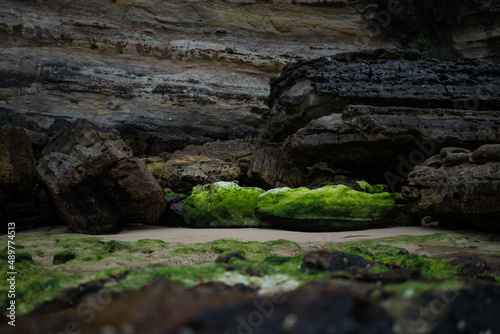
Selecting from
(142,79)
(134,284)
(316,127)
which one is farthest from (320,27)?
(134,284)

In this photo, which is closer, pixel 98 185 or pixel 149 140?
pixel 98 185

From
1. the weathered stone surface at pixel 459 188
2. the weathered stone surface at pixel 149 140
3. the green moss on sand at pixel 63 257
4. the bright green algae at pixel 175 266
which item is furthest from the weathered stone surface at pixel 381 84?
the green moss on sand at pixel 63 257

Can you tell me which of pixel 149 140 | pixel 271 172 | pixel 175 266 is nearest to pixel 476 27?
pixel 271 172

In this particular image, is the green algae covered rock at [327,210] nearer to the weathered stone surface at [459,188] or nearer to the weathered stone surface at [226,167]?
the weathered stone surface at [459,188]

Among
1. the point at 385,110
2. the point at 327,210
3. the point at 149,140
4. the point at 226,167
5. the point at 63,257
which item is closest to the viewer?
the point at 63,257

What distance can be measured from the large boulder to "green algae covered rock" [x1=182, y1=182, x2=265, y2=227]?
21.4 inches

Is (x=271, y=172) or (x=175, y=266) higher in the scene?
(x=175, y=266)

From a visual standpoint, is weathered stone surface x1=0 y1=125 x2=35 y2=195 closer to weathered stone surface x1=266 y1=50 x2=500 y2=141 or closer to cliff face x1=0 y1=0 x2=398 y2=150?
cliff face x1=0 y1=0 x2=398 y2=150

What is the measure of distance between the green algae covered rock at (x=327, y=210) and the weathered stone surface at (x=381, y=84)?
268 centimetres

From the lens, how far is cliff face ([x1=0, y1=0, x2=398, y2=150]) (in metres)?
12.0

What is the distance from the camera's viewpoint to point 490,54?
43.7 feet

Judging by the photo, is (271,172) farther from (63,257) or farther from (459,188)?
(63,257)

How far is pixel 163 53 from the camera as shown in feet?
45.3

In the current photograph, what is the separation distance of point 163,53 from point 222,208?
371 inches
